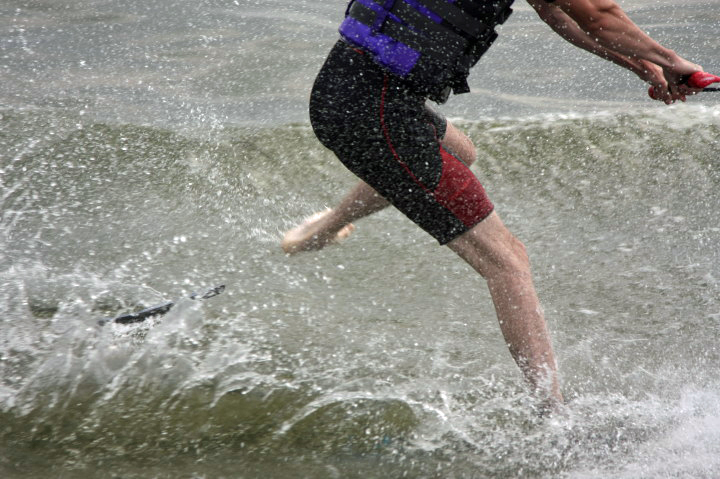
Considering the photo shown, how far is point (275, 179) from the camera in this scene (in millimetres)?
5078

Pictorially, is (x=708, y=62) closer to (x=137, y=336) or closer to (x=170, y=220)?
(x=170, y=220)

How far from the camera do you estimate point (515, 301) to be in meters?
2.59

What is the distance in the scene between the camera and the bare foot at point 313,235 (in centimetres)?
345

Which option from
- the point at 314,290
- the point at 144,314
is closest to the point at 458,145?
the point at 314,290

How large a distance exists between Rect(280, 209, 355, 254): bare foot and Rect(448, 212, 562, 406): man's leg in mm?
950

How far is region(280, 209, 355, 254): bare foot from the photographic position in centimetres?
345

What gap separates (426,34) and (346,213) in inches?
43.5

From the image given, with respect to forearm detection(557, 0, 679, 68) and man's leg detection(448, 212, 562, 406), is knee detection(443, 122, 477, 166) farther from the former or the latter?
forearm detection(557, 0, 679, 68)

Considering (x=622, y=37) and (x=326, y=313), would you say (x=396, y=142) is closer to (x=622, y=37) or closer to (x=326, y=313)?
(x=622, y=37)

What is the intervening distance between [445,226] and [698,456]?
3.56ft

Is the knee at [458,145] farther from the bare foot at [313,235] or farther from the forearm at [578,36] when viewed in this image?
the bare foot at [313,235]

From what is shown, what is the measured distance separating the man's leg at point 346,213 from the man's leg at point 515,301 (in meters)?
0.52

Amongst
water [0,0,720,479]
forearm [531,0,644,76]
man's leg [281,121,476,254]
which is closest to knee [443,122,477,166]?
man's leg [281,121,476,254]

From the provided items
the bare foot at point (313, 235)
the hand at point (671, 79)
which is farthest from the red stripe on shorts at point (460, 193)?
the bare foot at point (313, 235)
